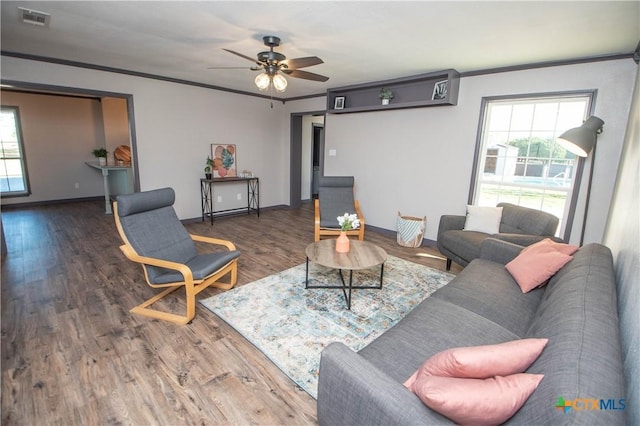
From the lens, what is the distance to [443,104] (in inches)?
160

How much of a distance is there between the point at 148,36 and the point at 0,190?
19.5 feet

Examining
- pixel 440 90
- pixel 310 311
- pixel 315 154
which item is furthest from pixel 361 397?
pixel 315 154

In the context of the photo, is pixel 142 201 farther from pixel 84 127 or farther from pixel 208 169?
pixel 84 127

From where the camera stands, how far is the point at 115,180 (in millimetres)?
6930

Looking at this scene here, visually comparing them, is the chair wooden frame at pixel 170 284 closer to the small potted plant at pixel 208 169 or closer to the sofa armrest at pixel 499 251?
the sofa armrest at pixel 499 251

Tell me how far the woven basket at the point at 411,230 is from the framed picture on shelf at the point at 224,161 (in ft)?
11.2

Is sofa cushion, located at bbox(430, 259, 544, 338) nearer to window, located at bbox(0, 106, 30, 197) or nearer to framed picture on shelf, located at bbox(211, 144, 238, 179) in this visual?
framed picture on shelf, located at bbox(211, 144, 238, 179)

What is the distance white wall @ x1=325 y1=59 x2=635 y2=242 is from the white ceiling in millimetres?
225

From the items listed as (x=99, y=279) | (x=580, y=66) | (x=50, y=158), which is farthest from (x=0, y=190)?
(x=580, y=66)

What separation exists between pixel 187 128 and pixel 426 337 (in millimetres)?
5086

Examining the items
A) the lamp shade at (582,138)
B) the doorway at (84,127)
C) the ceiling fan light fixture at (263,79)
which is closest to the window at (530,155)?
the lamp shade at (582,138)

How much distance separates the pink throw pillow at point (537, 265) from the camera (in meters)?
2.08

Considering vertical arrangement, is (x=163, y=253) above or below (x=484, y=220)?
below

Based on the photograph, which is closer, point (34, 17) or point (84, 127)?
point (34, 17)
